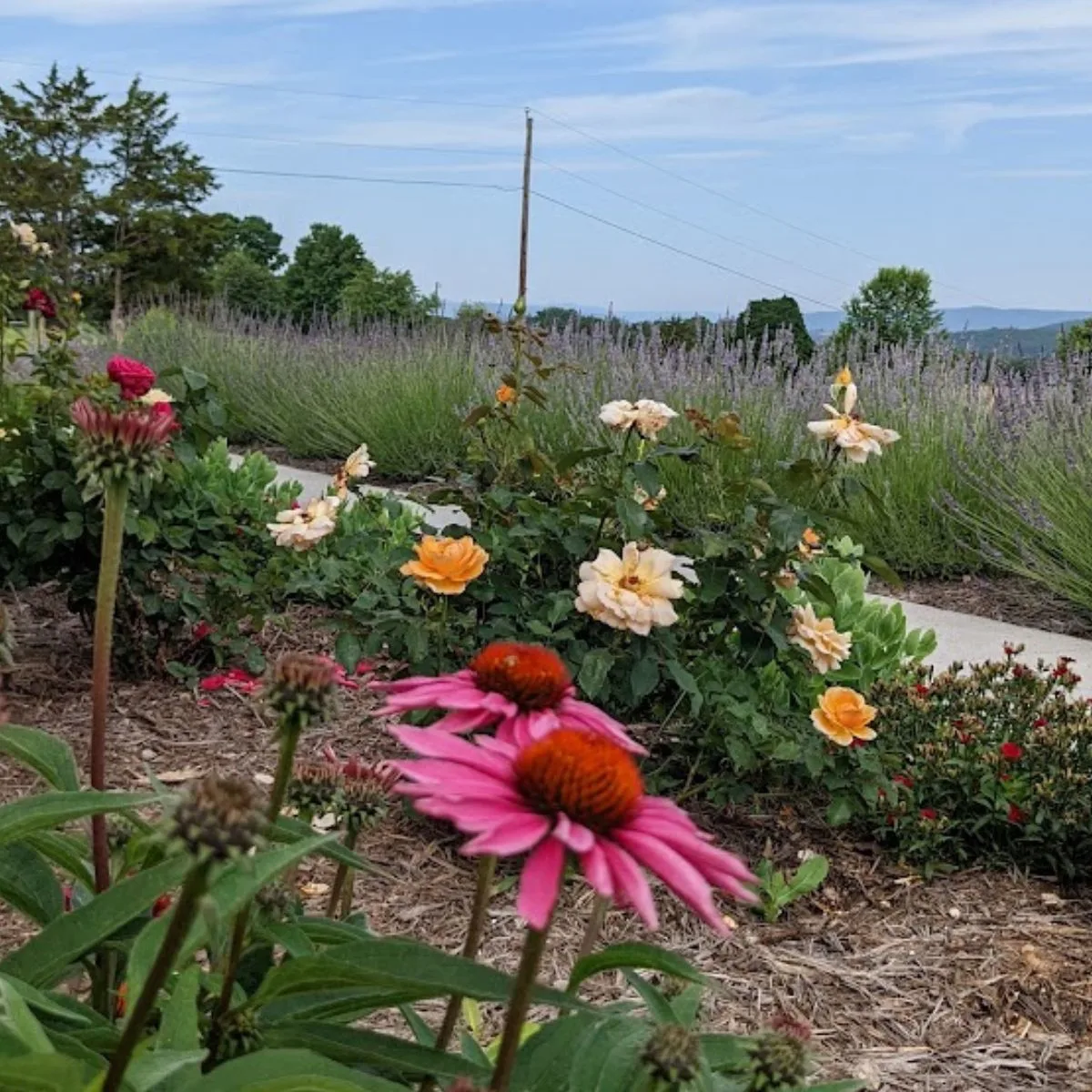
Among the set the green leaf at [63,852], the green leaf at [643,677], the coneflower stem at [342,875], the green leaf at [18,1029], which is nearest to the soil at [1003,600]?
the green leaf at [643,677]

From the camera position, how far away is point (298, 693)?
0.87 meters

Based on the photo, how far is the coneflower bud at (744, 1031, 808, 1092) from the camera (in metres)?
0.91

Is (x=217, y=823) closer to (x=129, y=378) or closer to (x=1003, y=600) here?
(x=129, y=378)

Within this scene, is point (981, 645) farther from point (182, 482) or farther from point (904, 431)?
point (182, 482)

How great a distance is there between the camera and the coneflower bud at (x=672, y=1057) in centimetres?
80

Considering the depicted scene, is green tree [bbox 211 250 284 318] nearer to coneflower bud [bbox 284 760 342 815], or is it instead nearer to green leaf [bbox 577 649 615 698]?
green leaf [bbox 577 649 615 698]

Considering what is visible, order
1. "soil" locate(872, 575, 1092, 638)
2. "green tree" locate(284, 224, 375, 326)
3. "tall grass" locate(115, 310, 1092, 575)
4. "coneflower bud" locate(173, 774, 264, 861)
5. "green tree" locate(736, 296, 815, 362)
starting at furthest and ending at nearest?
"green tree" locate(284, 224, 375, 326)
"green tree" locate(736, 296, 815, 362)
"tall grass" locate(115, 310, 1092, 575)
"soil" locate(872, 575, 1092, 638)
"coneflower bud" locate(173, 774, 264, 861)

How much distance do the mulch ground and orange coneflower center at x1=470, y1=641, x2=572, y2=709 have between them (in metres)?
1.28

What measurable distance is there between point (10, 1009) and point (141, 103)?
3718cm

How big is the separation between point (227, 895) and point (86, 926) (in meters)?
0.17

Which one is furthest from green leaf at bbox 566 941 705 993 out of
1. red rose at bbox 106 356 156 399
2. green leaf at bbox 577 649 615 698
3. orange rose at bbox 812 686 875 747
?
red rose at bbox 106 356 156 399

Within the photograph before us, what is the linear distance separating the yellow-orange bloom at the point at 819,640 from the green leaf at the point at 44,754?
5.95ft

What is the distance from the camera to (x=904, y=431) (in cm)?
663

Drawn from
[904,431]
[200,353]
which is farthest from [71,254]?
[904,431]
